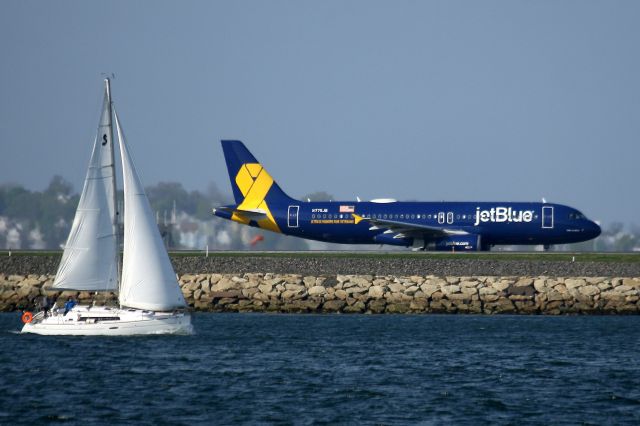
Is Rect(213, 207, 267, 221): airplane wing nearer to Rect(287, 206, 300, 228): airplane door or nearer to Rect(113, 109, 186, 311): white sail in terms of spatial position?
Rect(287, 206, 300, 228): airplane door

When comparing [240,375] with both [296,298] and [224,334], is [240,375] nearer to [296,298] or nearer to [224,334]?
[224,334]

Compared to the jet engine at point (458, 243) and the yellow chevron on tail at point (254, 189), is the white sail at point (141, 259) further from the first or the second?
the yellow chevron on tail at point (254, 189)

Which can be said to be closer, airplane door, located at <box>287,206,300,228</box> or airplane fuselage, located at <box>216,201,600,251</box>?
airplane fuselage, located at <box>216,201,600,251</box>

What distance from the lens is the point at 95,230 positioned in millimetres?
44812

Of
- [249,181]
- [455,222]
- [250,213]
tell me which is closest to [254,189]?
[249,181]

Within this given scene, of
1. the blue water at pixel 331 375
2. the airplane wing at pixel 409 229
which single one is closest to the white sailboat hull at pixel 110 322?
the blue water at pixel 331 375

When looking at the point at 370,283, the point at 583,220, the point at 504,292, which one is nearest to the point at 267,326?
the point at 370,283

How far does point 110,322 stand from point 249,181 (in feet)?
124

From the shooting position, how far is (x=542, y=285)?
58781mm

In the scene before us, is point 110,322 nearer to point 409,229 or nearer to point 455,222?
point 409,229

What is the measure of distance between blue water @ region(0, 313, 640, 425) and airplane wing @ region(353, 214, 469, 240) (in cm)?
2281

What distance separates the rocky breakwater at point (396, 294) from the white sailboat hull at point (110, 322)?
36.3 feet

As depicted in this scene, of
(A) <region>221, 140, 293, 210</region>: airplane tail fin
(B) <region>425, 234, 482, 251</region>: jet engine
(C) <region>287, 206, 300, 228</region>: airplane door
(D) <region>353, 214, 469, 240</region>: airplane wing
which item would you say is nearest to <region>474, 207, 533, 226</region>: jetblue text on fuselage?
(B) <region>425, 234, 482, 251</region>: jet engine

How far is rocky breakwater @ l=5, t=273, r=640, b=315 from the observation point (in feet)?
190
